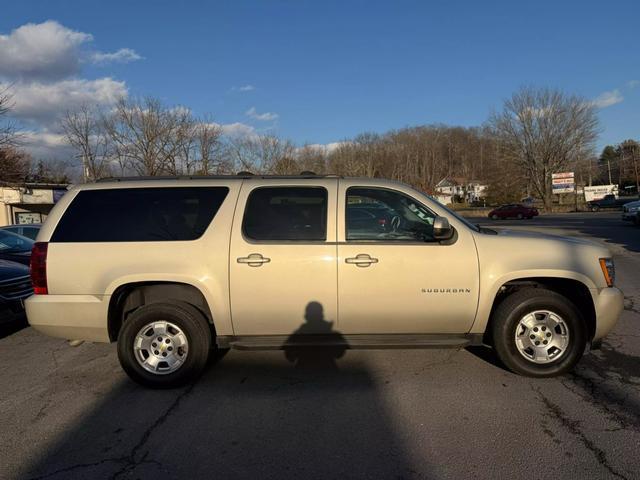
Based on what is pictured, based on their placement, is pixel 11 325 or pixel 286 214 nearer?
pixel 286 214

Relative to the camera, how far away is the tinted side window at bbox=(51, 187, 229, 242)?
405cm

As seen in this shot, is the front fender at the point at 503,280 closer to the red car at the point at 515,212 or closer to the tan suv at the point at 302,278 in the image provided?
the tan suv at the point at 302,278

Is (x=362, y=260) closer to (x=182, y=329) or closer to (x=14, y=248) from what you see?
(x=182, y=329)

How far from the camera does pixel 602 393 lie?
12.2ft

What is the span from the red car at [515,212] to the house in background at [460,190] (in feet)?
131

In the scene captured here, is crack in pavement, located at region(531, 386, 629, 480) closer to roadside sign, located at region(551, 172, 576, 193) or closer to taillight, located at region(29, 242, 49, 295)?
taillight, located at region(29, 242, 49, 295)

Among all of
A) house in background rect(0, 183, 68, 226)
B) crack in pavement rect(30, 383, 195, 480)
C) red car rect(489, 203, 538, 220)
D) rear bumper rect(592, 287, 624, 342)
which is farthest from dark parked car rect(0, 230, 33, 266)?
red car rect(489, 203, 538, 220)

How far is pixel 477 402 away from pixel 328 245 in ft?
6.08

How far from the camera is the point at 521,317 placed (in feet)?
13.1

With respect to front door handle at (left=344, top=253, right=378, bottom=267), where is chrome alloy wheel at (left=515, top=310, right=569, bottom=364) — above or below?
below

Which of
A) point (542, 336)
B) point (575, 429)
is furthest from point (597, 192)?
point (575, 429)

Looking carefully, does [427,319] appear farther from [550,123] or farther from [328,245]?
[550,123]

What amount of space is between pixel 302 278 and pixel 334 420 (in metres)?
1.23

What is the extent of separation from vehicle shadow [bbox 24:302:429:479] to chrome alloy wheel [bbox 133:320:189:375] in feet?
0.78
